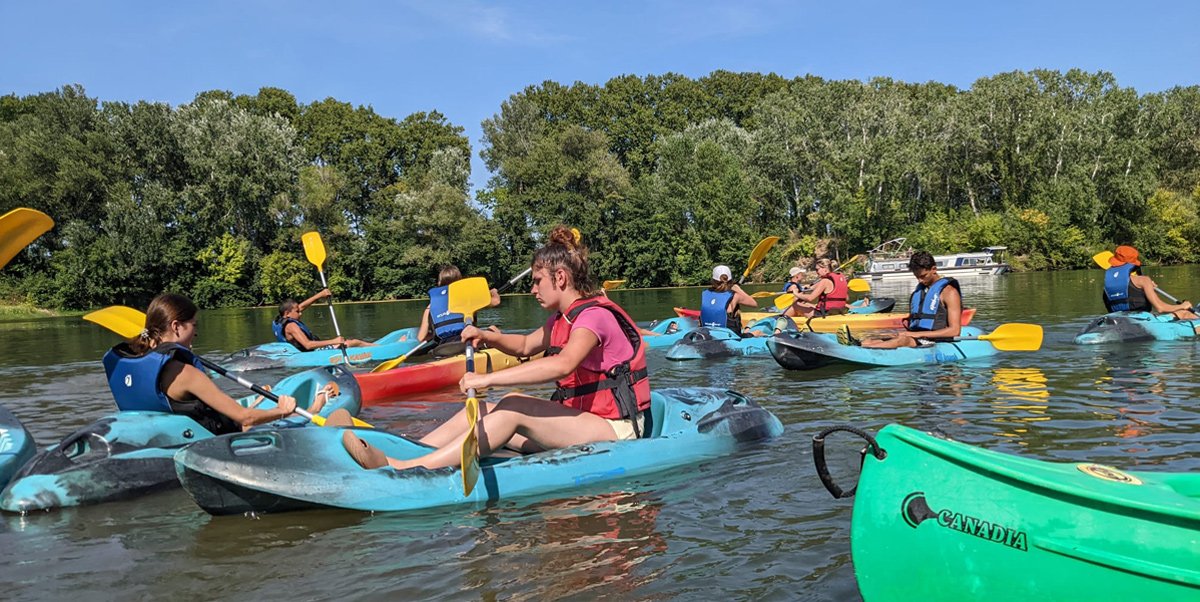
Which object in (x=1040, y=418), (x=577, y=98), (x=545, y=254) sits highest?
(x=577, y=98)

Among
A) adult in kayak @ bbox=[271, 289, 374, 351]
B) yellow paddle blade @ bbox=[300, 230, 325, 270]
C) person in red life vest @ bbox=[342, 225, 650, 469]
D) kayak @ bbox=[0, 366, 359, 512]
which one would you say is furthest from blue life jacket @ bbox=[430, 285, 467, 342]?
person in red life vest @ bbox=[342, 225, 650, 469]

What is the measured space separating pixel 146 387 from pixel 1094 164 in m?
40.3

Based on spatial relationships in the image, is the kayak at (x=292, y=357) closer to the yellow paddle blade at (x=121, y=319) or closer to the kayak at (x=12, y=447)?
the yellow paddle blade at (x=121, y=319)

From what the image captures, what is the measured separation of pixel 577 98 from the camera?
53.3 meters

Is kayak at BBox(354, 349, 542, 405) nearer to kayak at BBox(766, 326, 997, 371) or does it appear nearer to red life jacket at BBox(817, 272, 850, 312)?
kayak at BBox(766, 326, 997, 371)

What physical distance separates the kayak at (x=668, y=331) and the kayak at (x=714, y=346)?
87cm

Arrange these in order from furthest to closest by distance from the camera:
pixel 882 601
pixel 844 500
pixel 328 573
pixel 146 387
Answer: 1. pixel 146 387
2. pixel 844 500
3. pixel 328 573
4. pixel 882 601

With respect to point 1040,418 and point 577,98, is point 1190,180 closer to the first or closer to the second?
point 577,98

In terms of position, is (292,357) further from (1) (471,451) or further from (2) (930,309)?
(1) (471,451)

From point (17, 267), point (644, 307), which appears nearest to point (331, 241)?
point (17, 267)

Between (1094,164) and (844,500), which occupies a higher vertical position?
(1094,164)

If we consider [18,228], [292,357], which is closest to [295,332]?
[292,357]

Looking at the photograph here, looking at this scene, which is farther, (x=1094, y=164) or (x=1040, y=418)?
(x=1094, y=164)

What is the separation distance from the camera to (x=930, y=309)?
9219mm
